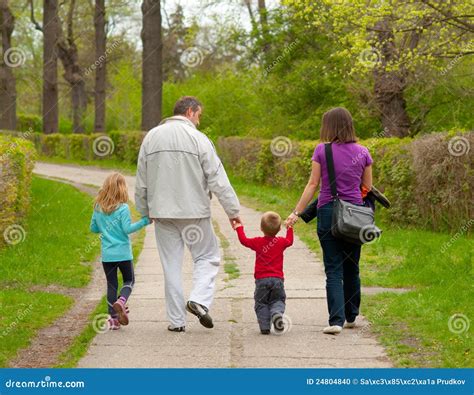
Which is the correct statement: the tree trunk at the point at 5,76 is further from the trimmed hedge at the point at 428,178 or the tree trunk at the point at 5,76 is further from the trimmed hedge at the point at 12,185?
the trimmed hedge at the point at 428,178

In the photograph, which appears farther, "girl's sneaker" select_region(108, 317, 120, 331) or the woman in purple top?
"girl's sneaker" select_region(108, 317, 120, 331)

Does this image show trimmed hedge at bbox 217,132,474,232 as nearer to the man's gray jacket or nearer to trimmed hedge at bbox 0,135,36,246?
trimmed hedge at bbox 0,135,36,246

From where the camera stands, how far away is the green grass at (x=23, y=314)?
299 inches

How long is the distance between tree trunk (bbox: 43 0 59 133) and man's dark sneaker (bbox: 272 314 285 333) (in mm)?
33555

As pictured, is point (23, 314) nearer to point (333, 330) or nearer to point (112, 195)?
point (112, 195)

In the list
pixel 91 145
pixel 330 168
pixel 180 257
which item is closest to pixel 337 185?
pixel 330 168

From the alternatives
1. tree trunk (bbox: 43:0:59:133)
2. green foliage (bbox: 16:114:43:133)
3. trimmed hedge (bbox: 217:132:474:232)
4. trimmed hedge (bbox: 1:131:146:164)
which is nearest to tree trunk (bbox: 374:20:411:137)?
trimmed hedge (bbox: 217:132:474:232)

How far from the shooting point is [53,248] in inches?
523

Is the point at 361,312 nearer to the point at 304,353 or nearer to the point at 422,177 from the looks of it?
the point at 304,353

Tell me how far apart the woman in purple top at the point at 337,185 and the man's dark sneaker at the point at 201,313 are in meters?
0.93

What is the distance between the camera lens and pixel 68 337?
798cm

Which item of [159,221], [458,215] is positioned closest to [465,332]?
[159,221]

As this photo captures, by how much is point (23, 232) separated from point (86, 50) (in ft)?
142

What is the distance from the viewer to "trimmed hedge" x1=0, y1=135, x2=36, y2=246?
12867 millimetres
